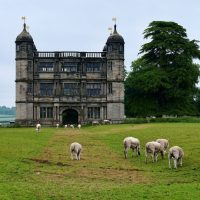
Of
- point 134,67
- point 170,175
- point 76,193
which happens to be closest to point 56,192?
point 76,193

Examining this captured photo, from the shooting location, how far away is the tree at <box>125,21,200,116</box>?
77.8 m

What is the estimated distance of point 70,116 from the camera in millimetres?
86438

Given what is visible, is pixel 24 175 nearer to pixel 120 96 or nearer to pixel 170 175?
pixel 170 175

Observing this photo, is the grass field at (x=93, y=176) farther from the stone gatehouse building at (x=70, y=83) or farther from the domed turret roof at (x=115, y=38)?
the domed turret roof at (x=115, y=38)

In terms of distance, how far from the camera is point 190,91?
79938 mm

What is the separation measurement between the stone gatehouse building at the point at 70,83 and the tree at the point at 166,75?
3710 millimetres

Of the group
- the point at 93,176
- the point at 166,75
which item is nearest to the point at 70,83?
the point at 166,75

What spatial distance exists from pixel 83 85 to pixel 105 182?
210 feet

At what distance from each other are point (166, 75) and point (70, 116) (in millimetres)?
18898

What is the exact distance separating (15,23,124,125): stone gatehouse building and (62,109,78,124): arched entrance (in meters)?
2.15

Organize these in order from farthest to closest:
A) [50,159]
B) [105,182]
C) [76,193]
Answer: [50,159], [105,182], [76,193]

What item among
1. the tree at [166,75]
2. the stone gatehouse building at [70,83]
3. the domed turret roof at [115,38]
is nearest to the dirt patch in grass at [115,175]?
the tree at [166,75]

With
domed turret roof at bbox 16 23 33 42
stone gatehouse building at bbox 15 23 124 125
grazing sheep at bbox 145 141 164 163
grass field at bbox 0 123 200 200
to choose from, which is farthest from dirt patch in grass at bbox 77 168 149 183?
domed turret roof at bbox 16 23 33 42

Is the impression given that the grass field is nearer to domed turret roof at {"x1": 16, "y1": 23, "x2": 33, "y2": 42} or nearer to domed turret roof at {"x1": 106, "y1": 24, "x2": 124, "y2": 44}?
domed turret roof at {"x1": 106, "y1": 24, "x2": 124, "y2": 44}
